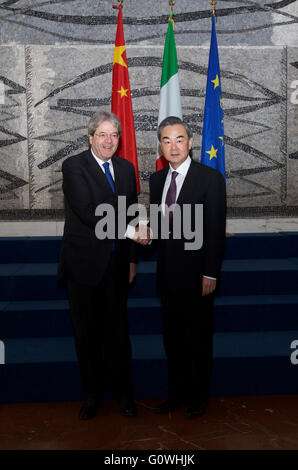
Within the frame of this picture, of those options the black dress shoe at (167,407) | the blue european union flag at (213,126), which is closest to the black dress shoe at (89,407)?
the black dress shoe at (167,407)

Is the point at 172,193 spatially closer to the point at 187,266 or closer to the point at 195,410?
the point at 187,266

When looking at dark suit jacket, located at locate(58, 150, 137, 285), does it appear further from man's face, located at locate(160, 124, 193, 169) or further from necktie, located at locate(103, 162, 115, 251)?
man's face, located at locate(160, 124, 193, 169)

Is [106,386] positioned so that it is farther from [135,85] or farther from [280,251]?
[135,85]

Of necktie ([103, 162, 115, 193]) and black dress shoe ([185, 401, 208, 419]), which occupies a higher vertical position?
necktie ([103, 162, 115, 193])

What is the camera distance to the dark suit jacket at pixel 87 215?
207cm

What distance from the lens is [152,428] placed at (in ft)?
6.84

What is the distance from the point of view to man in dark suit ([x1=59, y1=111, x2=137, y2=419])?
207cm

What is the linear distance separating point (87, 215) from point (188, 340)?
0.73m

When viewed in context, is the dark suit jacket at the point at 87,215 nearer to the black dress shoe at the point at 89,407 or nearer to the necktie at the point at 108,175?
the necktie at the point at 108,175

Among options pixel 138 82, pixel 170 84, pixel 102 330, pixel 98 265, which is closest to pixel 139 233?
pixel 98 265

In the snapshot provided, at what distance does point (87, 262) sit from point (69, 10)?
3.74m

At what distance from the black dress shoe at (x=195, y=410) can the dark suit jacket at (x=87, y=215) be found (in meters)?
0.69

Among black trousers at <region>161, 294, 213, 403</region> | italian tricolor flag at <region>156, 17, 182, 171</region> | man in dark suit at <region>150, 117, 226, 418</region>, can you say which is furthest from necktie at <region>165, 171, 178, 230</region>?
italian tricolor flag at <region>156, 17, 182, 171</region>

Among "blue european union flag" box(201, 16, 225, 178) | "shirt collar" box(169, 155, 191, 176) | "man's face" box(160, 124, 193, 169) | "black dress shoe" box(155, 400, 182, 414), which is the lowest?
"black dress shoe" box(155, 400, 182, 414)
